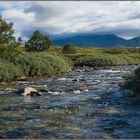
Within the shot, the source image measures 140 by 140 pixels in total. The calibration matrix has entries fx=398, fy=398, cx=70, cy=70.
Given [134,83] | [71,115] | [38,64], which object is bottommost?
[71,115]

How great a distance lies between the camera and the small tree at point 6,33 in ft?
171

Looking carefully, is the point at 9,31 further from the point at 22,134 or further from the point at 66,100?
the point at 22,134

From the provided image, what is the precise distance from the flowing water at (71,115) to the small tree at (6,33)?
20990 millimetres

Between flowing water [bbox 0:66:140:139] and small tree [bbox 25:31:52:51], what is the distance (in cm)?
8786

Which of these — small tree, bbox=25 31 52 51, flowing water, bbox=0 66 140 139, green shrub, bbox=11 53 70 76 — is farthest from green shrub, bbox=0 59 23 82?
small tree, bbox=25 31 52 51

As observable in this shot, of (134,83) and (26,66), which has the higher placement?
(26,66)

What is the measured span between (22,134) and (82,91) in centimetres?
1673

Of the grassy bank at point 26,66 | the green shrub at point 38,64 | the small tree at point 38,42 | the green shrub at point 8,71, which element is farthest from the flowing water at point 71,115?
the small tree at point 38,42

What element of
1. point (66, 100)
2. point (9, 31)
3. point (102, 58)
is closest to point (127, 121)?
point (66, 100)

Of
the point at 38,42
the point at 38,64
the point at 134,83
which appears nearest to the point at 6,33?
the point at 38,64

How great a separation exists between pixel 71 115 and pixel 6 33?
32.8m

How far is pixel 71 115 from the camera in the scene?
73.2ft

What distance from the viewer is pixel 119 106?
25.5m

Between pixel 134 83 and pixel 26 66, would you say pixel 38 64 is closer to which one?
pixel 26 66
